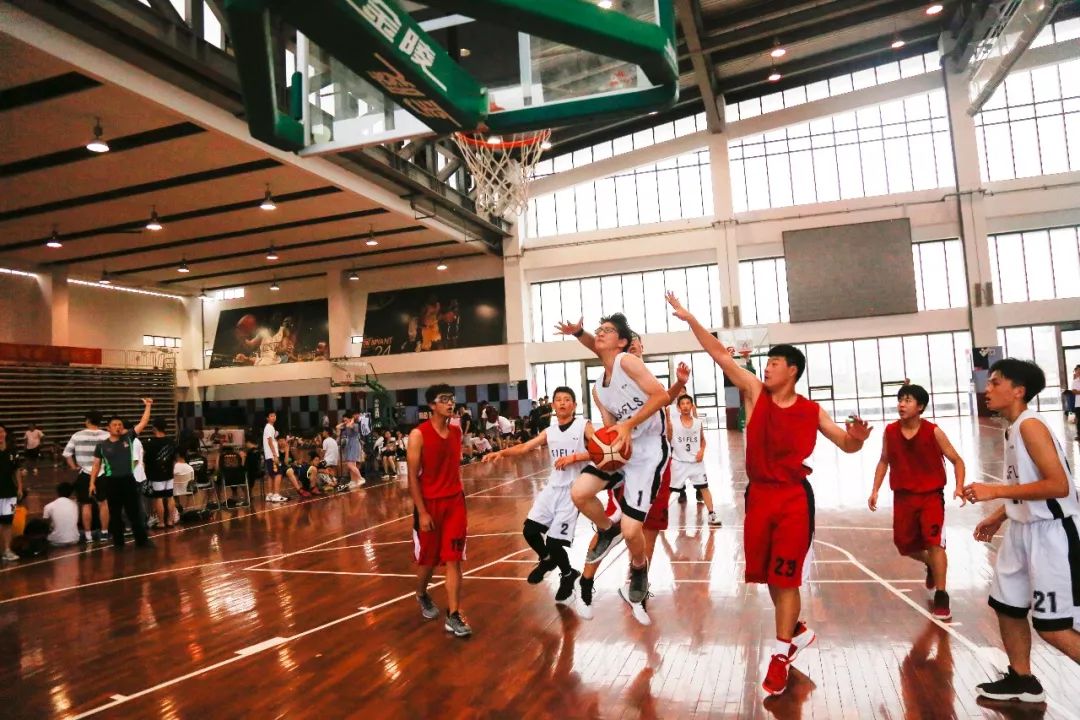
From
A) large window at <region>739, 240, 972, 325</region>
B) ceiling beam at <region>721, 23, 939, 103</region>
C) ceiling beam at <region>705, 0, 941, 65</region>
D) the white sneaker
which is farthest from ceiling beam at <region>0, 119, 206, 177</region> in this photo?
large window at <region>739, 240, 972, 325</region>

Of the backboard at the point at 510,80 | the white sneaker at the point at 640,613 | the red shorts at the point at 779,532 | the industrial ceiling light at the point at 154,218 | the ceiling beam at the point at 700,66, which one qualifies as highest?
the ceiling beam at the point at 700,66

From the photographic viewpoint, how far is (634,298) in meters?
25.5

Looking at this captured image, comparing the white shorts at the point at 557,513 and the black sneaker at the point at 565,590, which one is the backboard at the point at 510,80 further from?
the black sneaker at the point at 565,590

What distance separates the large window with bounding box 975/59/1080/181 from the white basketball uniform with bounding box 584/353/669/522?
22.9 metres

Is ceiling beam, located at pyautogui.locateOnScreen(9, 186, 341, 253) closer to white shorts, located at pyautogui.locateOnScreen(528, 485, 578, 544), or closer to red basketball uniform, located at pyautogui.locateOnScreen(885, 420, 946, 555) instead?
white shorts, located at pyautogui.locateOnScreen(528, 485, 578, 544)

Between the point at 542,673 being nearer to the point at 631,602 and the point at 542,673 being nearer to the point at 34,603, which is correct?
the point at 631,602

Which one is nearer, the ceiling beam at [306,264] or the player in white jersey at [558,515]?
the player in white jersey at [558,515]

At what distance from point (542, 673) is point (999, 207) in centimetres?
2382

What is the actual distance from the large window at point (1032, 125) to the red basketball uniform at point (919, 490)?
21.9 m

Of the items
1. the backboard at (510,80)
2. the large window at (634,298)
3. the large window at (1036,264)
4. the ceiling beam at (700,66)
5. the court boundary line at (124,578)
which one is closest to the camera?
the backboard at (510,80)

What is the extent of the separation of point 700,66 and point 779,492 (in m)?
18.1

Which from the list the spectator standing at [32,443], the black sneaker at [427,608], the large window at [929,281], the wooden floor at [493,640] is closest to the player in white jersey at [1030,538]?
the wooden floor at [493,640]

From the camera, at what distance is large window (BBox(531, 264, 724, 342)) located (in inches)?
966

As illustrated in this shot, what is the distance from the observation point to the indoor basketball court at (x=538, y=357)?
344cm
